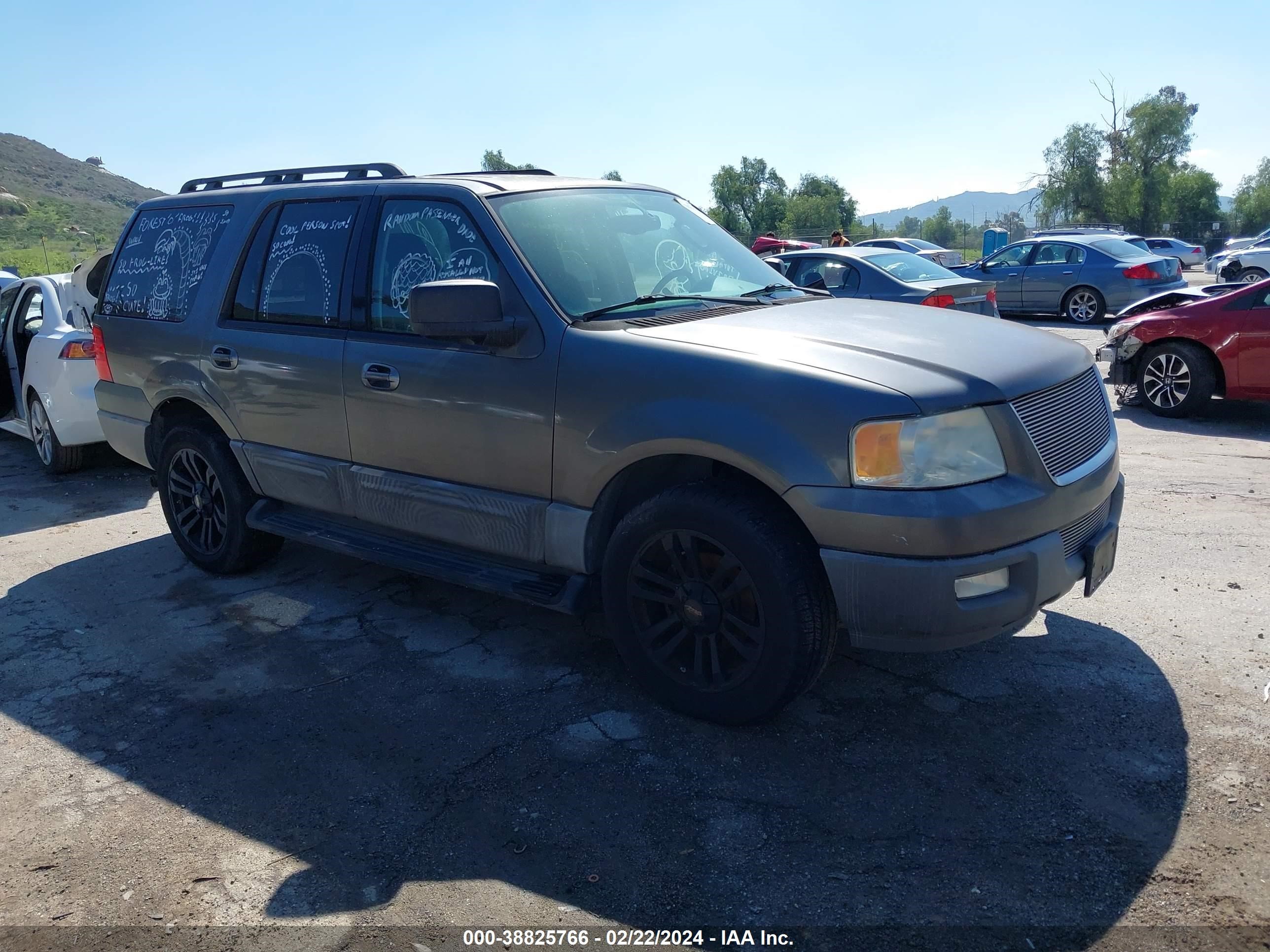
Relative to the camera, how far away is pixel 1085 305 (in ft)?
55.1

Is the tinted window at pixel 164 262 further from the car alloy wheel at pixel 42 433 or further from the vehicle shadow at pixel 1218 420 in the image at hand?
the vehicle shadow at pixel 1218 420

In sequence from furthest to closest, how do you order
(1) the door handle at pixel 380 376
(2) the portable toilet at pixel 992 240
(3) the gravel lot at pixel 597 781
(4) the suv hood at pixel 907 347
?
(2) the portable toilet at pixel 992 240 < (1) the door handle at pixel 380 376 < (4) the suv hood at pixel 907 347 < (3) the gravel lot at pixel 597 781

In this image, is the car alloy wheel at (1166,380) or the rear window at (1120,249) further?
the rear window at (1120,249)

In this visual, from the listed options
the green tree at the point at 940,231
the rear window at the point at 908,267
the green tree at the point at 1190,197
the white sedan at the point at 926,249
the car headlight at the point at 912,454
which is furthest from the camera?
the green tree at the point at 940,231

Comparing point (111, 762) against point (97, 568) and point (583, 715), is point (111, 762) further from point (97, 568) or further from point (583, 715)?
point (97, 568)

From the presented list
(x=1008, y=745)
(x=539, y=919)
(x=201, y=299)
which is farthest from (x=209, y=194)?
(x=1008, y=745)

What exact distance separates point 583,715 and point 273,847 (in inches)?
46.1

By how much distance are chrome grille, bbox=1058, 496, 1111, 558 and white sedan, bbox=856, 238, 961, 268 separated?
13.5 meters

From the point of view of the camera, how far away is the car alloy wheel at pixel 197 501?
210 inches

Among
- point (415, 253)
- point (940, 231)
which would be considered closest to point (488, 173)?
point (415, 253)

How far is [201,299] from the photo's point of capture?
5.08 metres

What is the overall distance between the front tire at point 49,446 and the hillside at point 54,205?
2722cm

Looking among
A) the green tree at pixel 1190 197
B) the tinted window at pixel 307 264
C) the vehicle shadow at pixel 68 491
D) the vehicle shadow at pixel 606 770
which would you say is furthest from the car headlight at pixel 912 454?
the green tree at pixel 1190 197

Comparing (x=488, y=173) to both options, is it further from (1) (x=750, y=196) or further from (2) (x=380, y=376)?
(1) (x=750, y=196)
